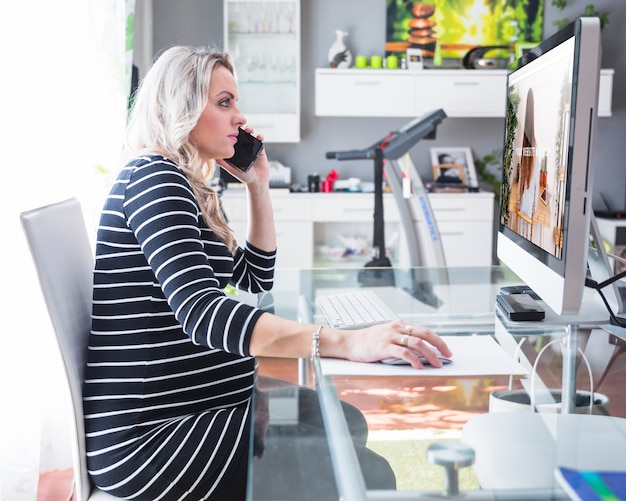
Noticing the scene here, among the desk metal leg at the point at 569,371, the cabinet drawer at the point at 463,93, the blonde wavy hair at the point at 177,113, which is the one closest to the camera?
the desk metal leg at the point at 569,371

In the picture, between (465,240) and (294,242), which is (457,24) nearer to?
(465,240)

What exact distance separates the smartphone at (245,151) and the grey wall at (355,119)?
9.97 feet

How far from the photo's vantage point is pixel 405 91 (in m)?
4.59

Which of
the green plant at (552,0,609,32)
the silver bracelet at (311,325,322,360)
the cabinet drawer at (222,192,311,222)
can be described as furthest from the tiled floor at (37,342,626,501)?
the green plant at (552,0,609,32)

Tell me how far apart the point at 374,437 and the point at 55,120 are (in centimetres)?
169

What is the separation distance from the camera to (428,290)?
1997 mm

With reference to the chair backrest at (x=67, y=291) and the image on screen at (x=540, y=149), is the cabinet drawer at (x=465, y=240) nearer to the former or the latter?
the image on screen at (x=540, y=149)

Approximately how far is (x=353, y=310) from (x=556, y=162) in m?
0.57

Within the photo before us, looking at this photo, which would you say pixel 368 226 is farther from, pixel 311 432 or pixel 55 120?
pixel 311 432

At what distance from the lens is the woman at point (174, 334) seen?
1218mm

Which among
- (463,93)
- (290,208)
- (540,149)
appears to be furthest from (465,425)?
(463,93)

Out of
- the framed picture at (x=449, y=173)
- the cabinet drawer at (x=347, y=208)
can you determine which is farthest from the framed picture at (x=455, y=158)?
the cabinet drawer at (x=347, y=208)

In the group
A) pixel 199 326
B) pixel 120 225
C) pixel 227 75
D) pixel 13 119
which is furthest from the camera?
pixel 13 119

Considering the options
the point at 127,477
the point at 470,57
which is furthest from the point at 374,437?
the point at 470,57
